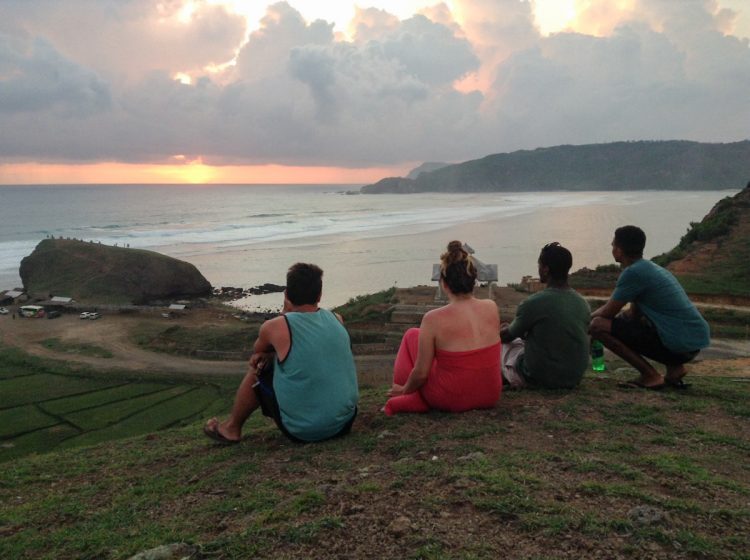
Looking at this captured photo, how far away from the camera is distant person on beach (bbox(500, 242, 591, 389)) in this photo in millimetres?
5406

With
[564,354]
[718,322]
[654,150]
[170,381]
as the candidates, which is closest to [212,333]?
[170,381]

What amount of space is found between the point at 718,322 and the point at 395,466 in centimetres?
1831

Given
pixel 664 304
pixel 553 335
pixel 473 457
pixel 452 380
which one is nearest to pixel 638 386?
pixel 664 304

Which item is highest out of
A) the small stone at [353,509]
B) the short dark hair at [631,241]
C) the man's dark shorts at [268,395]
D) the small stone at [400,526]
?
the short dark hair at [631,241]

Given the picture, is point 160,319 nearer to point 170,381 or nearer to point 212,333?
point 212,333

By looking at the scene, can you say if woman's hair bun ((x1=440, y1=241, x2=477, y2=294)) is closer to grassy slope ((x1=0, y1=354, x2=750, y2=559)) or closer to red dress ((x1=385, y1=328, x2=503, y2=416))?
red dress ((x1=385, y1=328, x2=503, y2=416))

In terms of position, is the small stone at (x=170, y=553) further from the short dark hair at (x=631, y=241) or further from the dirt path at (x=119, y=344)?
the dirt path at (x=119, y=344)

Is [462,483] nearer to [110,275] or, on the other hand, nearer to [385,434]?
[385,434]

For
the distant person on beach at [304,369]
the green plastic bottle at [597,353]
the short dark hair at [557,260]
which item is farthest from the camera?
the green plastic bottle at [597,353]

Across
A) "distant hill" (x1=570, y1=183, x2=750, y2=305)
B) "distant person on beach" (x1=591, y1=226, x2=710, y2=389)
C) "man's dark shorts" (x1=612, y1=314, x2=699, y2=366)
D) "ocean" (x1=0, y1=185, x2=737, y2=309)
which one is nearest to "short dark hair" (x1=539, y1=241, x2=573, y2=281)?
"distant person on beach" (x1=591, y1=226, x2=710, y2=389)

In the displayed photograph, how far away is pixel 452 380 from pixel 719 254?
87.9ft

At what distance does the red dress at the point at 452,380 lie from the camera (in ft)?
15.6

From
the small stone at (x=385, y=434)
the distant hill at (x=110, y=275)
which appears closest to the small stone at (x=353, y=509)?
the small stone at (x=385, y=434)

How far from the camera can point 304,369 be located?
4406 mm
